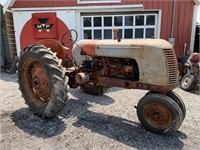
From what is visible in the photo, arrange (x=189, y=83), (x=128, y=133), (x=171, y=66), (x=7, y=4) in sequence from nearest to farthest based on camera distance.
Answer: (x=171, y=66), (x=128, y=133), (x=189, y=83), (x=7, y=4)

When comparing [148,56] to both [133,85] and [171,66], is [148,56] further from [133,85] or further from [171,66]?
[133,85]

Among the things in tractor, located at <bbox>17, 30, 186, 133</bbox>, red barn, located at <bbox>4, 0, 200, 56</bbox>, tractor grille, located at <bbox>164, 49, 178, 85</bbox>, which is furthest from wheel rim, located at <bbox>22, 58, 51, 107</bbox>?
red barn, located at <bbox>4, 0, 200, 56</bbox>

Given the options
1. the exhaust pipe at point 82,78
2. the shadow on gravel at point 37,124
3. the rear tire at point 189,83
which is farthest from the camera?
the rear tire at point 189,83

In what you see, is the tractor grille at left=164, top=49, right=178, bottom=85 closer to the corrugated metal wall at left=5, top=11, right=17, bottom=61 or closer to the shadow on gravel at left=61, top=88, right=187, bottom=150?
the shadow on gravel at left=61, top=88, right=187, bottom=150

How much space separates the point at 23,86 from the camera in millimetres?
3426

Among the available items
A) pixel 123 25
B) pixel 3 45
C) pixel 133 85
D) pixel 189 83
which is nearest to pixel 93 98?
pixel 133 85

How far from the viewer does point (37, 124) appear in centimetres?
295

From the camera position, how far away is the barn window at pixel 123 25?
721cm

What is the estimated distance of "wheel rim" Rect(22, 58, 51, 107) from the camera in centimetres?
320

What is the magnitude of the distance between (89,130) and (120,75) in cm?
96

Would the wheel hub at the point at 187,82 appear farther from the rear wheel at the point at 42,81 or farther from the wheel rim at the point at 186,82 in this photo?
the rear wheel at the point at 42,81

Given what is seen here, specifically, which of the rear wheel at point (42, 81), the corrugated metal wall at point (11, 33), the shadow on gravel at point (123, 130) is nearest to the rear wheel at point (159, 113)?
the shadow on gravel at point (123, 130)

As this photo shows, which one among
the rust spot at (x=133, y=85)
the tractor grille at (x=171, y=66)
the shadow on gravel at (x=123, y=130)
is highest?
the tractor grille at (x=171, y=66)

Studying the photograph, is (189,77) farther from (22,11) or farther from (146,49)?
(22,11)
